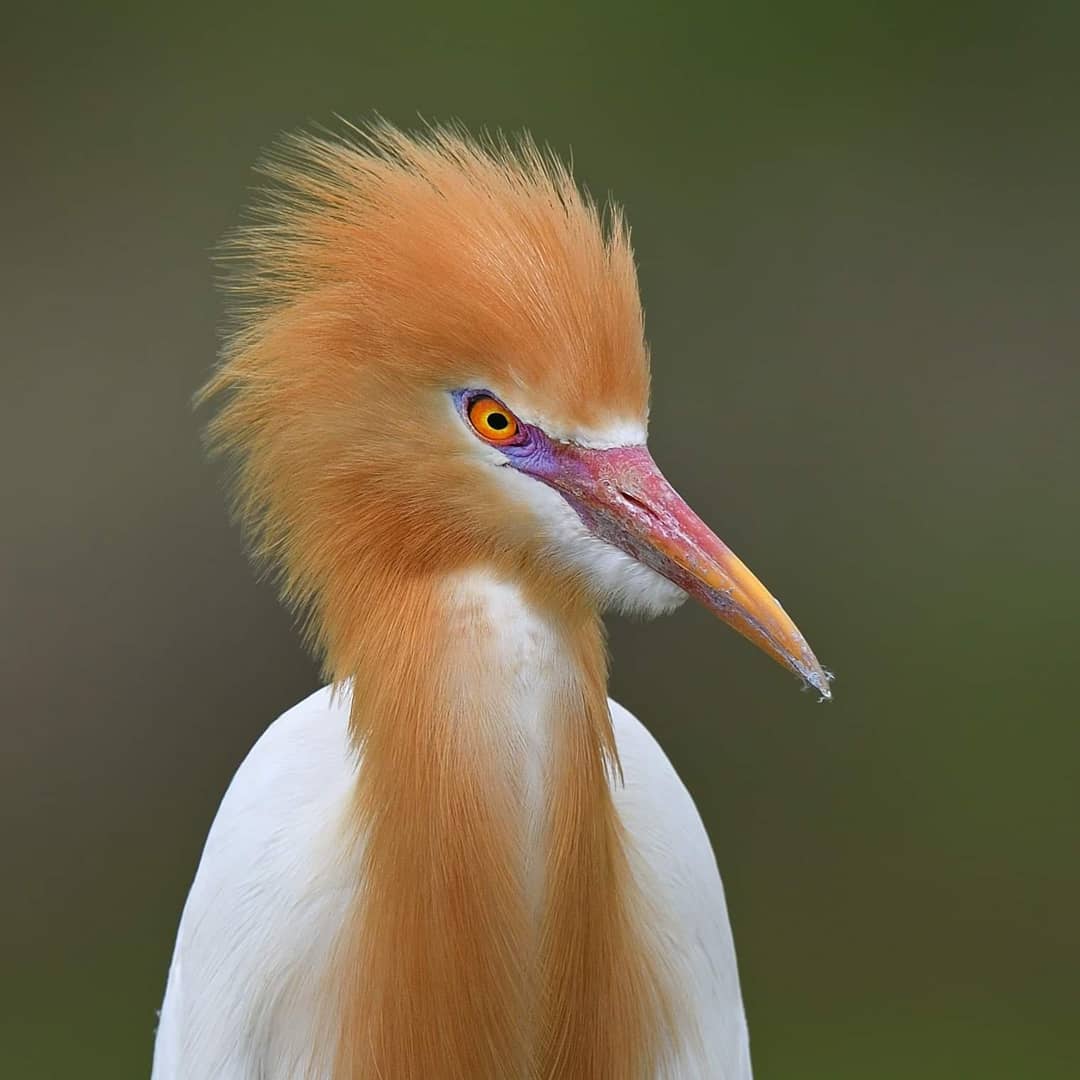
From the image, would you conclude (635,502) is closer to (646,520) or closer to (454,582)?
(646,520)

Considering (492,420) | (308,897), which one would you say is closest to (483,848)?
(308,897)

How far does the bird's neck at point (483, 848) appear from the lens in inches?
47.0

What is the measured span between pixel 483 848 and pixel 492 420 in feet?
1.02

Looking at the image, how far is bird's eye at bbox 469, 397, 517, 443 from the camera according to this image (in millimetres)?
1142

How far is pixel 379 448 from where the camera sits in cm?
118

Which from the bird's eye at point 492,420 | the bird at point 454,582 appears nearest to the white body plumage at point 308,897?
the bird at point 454,582

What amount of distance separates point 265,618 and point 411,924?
5.64 ft

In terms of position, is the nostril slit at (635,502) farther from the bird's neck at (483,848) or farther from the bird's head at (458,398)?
the bird's neck at (483,848)

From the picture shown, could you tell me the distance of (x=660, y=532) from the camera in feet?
3.69

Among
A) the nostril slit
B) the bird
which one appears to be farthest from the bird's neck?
the nostril slit

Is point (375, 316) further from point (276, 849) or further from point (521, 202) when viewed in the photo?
point (276, 849)

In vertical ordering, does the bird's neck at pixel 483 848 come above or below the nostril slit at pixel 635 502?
below

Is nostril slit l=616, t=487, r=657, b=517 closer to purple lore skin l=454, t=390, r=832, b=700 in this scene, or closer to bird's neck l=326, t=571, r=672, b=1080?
purple lore skin l=454, t=390, r=832, b=700

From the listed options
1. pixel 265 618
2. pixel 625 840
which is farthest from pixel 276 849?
pixel 265 618
